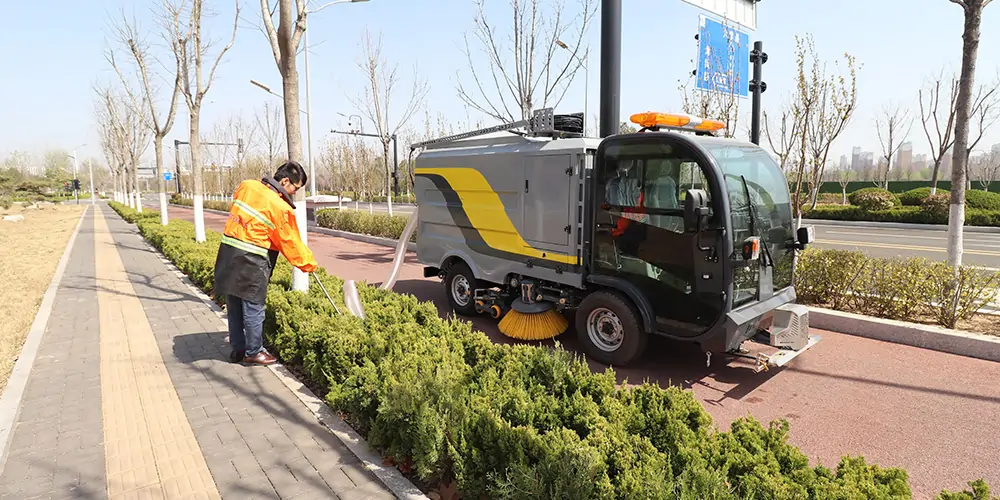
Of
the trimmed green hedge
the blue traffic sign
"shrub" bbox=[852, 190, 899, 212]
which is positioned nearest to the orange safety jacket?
the blue traffic sign

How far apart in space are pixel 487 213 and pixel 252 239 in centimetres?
270

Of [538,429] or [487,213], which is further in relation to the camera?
[487,213]

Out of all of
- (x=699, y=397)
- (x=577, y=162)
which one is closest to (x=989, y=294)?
(x=699, y=397)

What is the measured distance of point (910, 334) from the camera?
569cm

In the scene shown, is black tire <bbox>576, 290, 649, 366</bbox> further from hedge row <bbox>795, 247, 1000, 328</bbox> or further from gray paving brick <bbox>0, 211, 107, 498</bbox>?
gray paving brick <bbox>0, 211, 107, 498</bbox>

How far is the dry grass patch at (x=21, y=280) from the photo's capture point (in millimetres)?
5848

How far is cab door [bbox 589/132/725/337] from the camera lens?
14.9 feet

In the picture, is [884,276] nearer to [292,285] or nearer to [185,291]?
[292,285]

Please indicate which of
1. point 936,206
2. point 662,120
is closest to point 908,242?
point 936,206

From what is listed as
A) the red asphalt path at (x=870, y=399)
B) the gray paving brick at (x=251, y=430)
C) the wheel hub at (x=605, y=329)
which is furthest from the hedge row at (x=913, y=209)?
the gray paving brick at (x=251, y=430)

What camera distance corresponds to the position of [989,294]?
229 inches

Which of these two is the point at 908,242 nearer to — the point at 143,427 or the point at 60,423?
the point at 143,427

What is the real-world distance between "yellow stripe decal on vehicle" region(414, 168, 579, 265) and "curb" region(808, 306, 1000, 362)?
3376 mm

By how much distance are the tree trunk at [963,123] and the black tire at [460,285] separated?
5686mm
